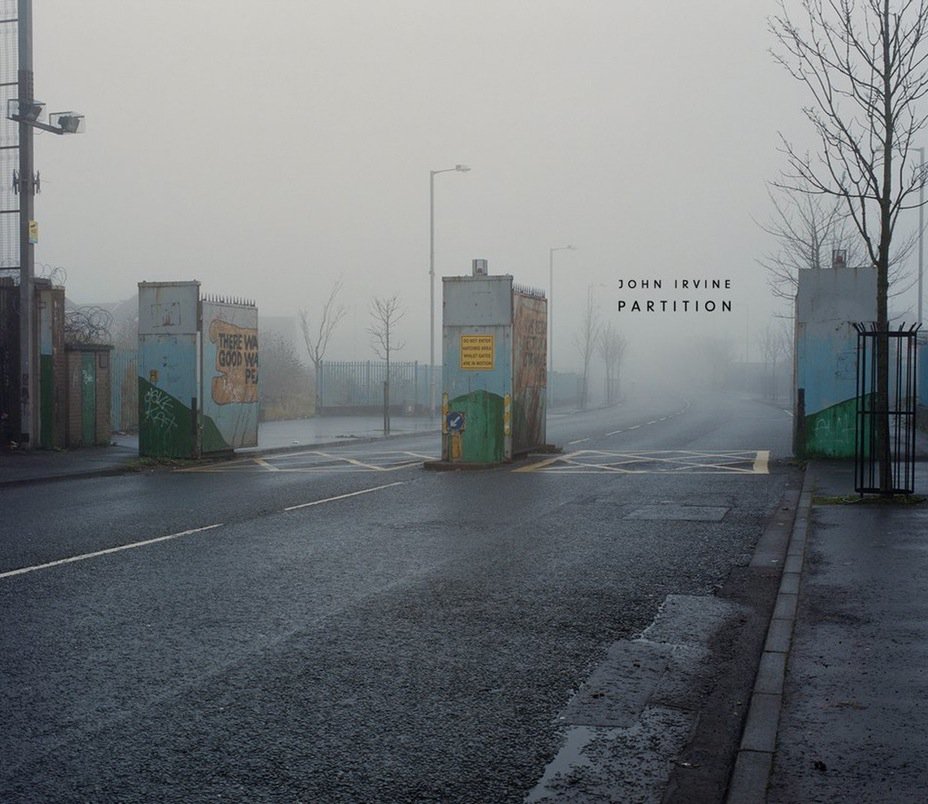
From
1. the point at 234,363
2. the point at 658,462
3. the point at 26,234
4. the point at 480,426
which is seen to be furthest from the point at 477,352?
the point at 26,234

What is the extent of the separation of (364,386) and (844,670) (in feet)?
134

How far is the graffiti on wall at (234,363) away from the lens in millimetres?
21359

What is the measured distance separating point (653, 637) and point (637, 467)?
12983 millimetres

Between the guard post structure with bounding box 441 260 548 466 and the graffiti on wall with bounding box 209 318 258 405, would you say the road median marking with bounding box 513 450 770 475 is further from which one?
the graffiti on wall with bounding box 209 318 258 405

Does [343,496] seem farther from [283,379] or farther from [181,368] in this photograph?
[283,379]

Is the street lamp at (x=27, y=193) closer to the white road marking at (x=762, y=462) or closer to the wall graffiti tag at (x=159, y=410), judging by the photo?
the wall graffiti tag at (x=159, y=410)

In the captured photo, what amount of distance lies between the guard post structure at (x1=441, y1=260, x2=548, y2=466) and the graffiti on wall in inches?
177

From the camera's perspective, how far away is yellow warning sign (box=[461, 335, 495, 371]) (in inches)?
781

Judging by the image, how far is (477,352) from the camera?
19906mm

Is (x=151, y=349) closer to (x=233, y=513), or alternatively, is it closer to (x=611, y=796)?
(x=233, y=513)

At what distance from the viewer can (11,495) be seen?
15.6 metres

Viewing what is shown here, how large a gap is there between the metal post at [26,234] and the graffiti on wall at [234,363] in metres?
3.86

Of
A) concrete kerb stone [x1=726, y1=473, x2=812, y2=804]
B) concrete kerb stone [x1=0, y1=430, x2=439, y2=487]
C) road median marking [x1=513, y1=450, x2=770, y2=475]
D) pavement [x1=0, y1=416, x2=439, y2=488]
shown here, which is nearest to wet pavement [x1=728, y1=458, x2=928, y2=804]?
concrete kerb stone [x1=726, y1=473, x2=812, y2=804]

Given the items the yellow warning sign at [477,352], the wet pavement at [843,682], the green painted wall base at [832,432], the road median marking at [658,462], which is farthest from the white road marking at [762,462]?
the wet pavement at [843,682]
